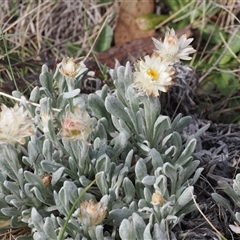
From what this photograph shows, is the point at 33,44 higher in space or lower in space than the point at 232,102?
higher

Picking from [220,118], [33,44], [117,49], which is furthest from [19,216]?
[33,44]

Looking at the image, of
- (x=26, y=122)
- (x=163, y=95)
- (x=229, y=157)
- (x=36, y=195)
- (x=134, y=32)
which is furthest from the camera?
(x=134, y=32)

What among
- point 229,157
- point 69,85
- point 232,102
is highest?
point 69,85

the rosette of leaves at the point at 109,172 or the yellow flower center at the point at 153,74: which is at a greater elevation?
the yellow flower center at the point at 153,74

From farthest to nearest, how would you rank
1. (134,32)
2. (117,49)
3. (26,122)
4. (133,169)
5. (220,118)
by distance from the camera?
(134,32), (117,49), (220,118), (133,169), (26,122)

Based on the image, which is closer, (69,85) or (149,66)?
(149,66)

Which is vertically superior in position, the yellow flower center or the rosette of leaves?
the yellow flower center

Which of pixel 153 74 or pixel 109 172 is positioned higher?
pixel 153 74

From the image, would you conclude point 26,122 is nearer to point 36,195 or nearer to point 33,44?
point 36,195
